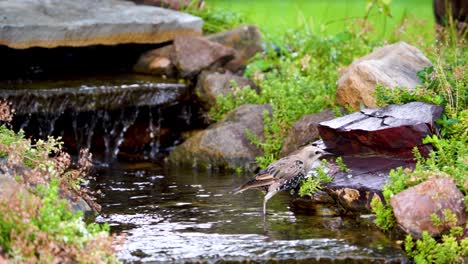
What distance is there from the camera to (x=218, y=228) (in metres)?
6.74

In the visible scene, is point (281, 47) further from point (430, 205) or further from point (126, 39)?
point (430, 205)

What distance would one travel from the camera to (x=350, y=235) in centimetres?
651

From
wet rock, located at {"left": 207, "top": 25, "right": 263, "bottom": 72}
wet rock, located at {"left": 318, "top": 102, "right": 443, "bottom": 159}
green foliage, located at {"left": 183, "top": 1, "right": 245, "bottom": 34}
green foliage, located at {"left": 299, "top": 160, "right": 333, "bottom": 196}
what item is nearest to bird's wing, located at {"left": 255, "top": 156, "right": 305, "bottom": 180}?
green foliage, located at {"left": 299, "top": 160, "right": 333, "bottom": 196}

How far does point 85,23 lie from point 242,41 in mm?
2261

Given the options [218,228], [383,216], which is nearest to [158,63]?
[218,228]

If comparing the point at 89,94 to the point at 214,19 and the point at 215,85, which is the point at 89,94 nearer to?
the point at 215,85

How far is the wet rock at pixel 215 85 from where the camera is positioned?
1068 cm

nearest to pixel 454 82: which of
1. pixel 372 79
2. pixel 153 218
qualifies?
pixel 372 79

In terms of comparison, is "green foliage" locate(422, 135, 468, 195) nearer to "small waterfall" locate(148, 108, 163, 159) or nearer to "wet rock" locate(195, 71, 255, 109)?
"wet rock" locate(195, 71, 255, 109)

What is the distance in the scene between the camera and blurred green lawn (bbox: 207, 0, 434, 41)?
45.8ft

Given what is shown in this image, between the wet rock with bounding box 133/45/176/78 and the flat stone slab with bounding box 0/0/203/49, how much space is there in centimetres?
18

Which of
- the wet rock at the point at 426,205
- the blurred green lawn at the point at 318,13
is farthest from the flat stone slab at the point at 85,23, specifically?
the wet rock at the point at 426,205

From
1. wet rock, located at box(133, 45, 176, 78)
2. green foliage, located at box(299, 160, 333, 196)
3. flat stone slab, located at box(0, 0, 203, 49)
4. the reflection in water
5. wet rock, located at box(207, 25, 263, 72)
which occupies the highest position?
flat stone slab, located at box(0, 0, 203, 49)

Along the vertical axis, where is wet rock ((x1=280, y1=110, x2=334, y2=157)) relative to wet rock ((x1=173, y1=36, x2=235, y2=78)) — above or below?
below
